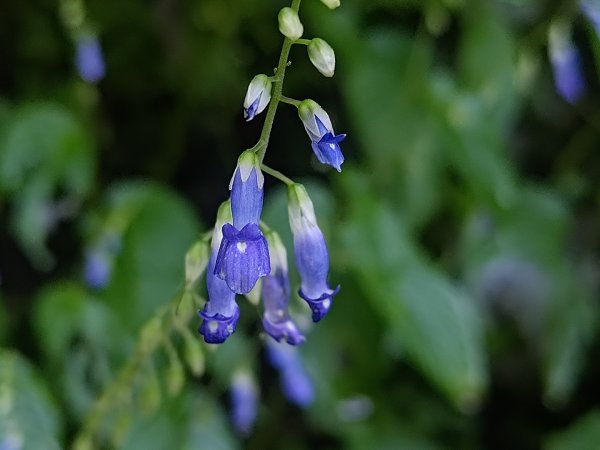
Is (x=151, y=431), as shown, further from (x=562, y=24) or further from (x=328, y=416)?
(x=562, y=24)

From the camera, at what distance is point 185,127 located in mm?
2498

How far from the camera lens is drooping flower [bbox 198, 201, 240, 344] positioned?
92 cm

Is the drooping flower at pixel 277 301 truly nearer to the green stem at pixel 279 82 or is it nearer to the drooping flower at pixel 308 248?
the drooping flower at pixel 308 248

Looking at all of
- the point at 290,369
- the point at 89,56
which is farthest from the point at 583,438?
the point at 89,56

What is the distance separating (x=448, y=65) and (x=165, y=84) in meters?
0.86

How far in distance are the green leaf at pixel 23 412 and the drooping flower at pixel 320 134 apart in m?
0.69

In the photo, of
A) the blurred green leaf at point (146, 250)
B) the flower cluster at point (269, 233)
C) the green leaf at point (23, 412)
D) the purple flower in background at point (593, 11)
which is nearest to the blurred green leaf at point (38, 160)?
the blurred green leaf at point (146, 250)

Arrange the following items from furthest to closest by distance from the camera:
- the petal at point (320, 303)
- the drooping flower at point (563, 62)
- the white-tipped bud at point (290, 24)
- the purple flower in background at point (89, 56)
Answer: the purple flower in background at point (89, 56)
the drooping flower at point (563, 62)
the petal at point (320, 303)
the white-tipped bud at point (290, 24)

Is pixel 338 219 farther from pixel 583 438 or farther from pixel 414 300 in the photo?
pixel 583 438

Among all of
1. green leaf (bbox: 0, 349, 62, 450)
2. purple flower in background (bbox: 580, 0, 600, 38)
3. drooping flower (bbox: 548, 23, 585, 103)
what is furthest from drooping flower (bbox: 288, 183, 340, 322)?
drooping flower (bbox: 548, 23, 585, 103)

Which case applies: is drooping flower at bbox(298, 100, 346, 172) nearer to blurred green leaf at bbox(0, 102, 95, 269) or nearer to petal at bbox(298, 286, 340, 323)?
petal at bbox(298, 286, 340, 323)

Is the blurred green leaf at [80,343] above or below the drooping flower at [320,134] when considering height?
below

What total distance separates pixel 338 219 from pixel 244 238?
108 cm

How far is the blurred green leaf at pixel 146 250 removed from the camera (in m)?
1.80
